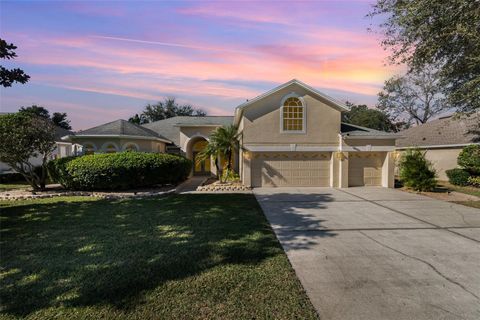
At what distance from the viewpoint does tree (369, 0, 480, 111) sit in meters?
9.88

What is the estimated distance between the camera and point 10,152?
41.3ft

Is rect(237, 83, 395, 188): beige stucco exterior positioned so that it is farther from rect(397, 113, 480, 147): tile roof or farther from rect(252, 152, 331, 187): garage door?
rect(397, 113, 480, 147): tile roof

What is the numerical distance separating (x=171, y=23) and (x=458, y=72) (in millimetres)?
12404

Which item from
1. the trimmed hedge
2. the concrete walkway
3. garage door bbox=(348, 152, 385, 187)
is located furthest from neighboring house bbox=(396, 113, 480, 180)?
the trimmed hedge

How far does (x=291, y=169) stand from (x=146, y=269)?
40.0ft

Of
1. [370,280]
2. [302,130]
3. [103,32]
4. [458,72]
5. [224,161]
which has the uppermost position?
[103,32]

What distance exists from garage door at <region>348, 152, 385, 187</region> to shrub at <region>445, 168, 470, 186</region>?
4.77 m

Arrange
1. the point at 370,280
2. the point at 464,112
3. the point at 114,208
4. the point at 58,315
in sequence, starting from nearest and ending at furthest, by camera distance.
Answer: the point at 58,315 → the point at 370,280 → the point at 114,208 → the point at 464,112

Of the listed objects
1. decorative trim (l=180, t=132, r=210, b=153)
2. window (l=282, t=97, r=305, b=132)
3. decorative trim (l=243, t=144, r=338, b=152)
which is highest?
window (l=282, t=97, r=305, b=132)

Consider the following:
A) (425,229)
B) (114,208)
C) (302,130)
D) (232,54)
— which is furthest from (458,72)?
(114,208)

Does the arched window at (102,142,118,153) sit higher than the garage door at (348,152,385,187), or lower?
higher

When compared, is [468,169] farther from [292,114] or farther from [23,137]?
[23,137]

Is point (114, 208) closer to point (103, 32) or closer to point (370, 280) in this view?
point (103, 32)

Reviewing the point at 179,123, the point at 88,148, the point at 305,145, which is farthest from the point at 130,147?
the point at 305,145
